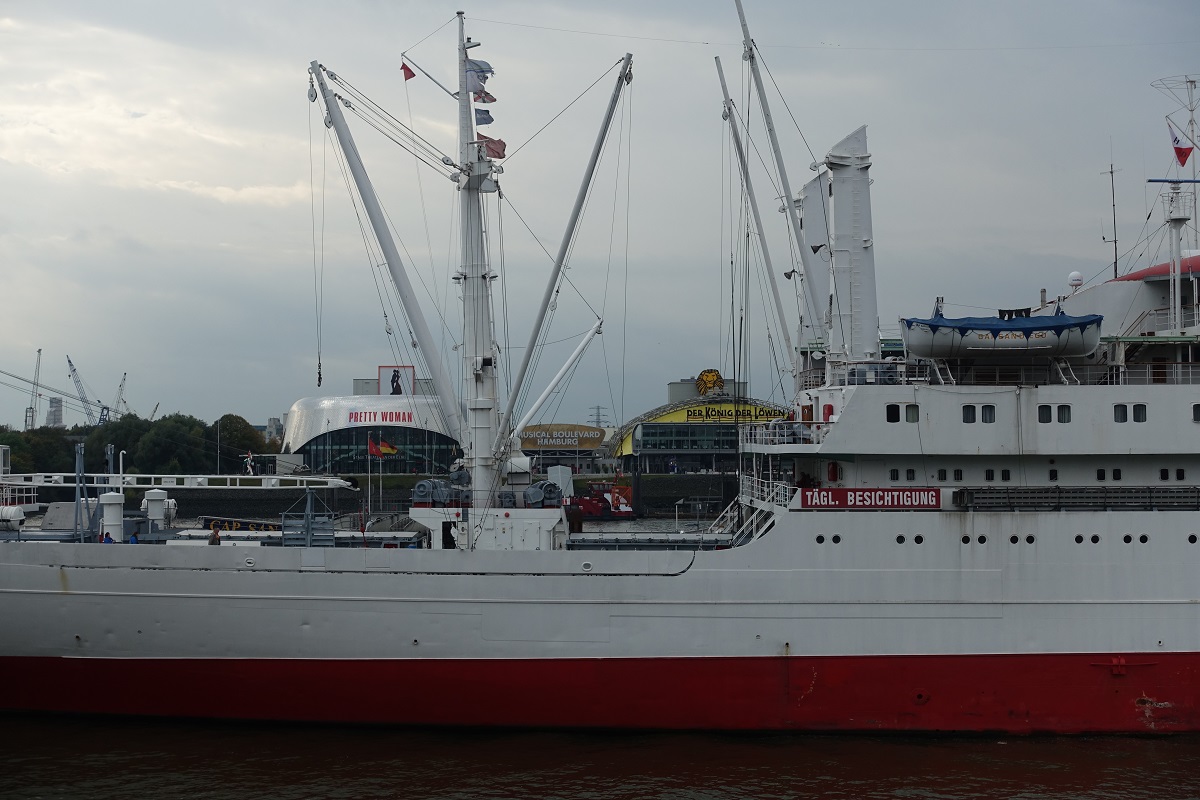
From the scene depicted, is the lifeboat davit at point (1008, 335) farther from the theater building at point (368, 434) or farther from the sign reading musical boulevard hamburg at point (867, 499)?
the theater building at point (368, 434)

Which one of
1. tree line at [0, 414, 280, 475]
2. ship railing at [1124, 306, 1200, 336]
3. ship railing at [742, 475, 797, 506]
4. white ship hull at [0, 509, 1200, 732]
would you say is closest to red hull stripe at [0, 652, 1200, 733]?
white ship hull at [0, 509, 1200, 732]

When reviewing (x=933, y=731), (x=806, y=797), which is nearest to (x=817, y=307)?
(x=933, y=731)

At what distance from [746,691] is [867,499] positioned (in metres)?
3.76

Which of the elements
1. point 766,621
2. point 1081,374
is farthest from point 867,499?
point 1081,374

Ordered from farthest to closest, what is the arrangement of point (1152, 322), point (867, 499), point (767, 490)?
point (1152, 322)
point (767, 490)
point (867, 499)

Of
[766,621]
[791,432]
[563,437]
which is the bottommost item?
[766,621]

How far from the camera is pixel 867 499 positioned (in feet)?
52.2

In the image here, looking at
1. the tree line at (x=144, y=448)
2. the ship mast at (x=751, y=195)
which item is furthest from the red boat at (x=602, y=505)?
the tree line at (x=144, y=448)

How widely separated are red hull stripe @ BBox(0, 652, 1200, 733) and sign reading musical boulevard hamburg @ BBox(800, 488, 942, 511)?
97.4 inches

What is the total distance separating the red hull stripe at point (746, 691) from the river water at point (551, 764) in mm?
310

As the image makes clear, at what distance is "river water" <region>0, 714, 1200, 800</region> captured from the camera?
542 inches

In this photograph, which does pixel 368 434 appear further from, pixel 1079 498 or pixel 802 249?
pixel 1079 498

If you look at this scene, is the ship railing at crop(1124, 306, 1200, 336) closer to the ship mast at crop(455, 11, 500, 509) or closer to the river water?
the river water

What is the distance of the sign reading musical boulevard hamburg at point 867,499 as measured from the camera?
625 inches
